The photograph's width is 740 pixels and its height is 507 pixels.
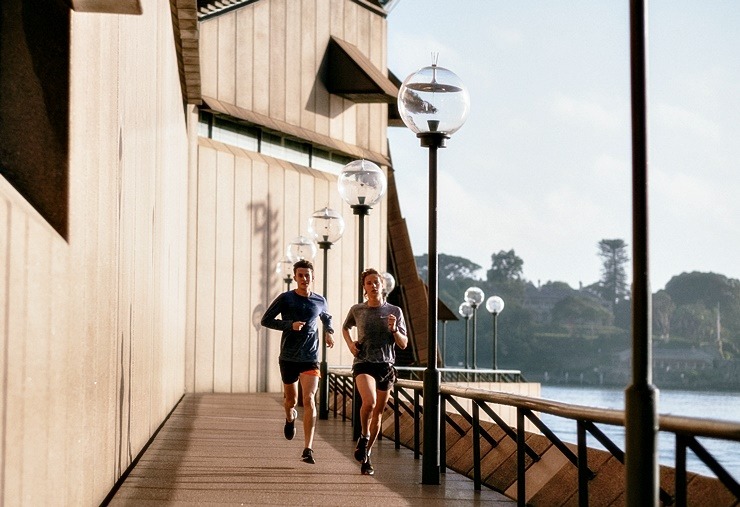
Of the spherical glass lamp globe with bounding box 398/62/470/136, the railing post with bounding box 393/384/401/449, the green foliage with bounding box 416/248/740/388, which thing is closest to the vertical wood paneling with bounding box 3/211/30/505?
the spherical glass lamp globe with bounding box 398/62/470/136

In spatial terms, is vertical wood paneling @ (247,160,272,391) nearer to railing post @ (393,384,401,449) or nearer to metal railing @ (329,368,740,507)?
railing post @ (393,384,401,449)

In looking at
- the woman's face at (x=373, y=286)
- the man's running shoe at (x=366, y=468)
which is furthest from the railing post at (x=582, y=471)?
the woman's face at (x=373, y=286)

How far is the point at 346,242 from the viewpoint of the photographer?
1375 inches

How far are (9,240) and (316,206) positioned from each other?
29.3 metres

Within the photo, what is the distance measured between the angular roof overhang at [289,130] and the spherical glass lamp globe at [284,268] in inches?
149

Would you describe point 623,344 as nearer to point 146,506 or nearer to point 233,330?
point 233,330

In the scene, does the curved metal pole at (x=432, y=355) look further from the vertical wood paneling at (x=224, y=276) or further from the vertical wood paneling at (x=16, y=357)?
the vertical wood paneling at (x=224, y=276)

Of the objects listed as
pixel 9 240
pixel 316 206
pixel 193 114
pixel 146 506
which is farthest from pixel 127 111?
pixel 316 206

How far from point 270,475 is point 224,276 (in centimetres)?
1999

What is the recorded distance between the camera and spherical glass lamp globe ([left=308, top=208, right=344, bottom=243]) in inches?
738

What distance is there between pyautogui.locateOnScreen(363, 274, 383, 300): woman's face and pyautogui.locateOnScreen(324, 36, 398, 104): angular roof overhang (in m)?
23.0

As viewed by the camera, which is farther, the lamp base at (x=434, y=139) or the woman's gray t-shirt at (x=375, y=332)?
the woman's gray t-shirt at (x=375, y=332)

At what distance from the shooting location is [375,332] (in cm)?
1042

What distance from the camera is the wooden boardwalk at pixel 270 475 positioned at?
839 cm
